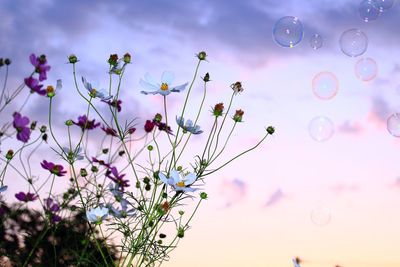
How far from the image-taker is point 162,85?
10.8 feet

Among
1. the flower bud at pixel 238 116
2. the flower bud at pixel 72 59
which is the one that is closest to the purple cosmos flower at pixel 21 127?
the flower bud at pixel 72 59

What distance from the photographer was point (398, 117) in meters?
8.68

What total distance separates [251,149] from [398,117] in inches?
240

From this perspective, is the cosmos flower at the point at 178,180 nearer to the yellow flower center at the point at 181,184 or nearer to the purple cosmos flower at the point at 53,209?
the yellow flower center at the point at 181,184

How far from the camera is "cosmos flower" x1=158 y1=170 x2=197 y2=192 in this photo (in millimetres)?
3027

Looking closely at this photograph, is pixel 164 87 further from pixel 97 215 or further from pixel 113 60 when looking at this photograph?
pixel 97 215

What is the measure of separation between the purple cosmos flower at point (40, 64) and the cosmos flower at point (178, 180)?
1.18 metres

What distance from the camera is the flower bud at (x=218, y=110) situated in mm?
3273

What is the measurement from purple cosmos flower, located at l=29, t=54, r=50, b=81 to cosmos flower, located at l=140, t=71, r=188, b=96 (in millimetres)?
771

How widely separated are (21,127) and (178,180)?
1.30 metres

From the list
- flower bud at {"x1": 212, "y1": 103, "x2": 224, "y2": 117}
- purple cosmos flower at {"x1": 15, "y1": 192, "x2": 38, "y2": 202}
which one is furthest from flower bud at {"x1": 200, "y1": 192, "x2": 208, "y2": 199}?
purple cosmos flower at {"x1": 15, "y1": 192, "x2": 38, "y2": 202}

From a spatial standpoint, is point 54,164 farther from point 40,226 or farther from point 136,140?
point 40,226

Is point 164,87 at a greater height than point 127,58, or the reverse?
point 127,58

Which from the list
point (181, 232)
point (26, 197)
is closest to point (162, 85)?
point (181, 232)
